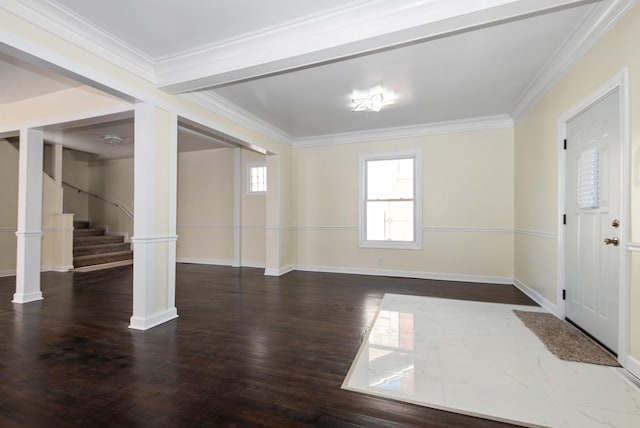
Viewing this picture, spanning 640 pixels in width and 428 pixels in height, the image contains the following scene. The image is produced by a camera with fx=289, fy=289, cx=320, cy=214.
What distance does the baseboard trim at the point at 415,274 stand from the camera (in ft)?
15.7

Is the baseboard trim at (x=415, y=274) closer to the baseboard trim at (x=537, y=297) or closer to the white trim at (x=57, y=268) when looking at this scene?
the baseboard trim at (x=537, y=297)

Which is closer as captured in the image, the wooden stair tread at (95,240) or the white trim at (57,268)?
the white trim at (57,268)

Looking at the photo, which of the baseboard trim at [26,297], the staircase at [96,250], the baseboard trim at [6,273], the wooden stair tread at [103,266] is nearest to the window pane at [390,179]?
the baseboard trim at [26,297]

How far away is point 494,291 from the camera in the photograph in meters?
4.29

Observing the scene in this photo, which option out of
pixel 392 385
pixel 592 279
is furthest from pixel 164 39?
pixel 592 279

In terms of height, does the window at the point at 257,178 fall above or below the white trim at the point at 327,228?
above

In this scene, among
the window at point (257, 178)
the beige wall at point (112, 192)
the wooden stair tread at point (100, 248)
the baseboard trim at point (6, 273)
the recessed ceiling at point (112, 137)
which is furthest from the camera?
the beige wall at point (112, 192)

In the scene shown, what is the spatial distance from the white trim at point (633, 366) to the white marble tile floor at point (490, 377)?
0.20 ft

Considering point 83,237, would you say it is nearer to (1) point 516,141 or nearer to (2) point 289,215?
(2) point 289,215

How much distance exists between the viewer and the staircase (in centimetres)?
620

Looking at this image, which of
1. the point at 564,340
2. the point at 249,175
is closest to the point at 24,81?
the point at 249,175

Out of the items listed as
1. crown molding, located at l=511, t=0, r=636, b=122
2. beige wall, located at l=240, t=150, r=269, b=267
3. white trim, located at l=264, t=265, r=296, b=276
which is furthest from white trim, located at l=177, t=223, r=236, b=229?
crown molding, located at l=511, t=0, r=636, b=122

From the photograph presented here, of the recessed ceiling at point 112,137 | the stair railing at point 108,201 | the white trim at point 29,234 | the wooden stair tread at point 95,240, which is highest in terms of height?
the recessed ceiling at point 112,137

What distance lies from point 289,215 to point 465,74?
152 inches
